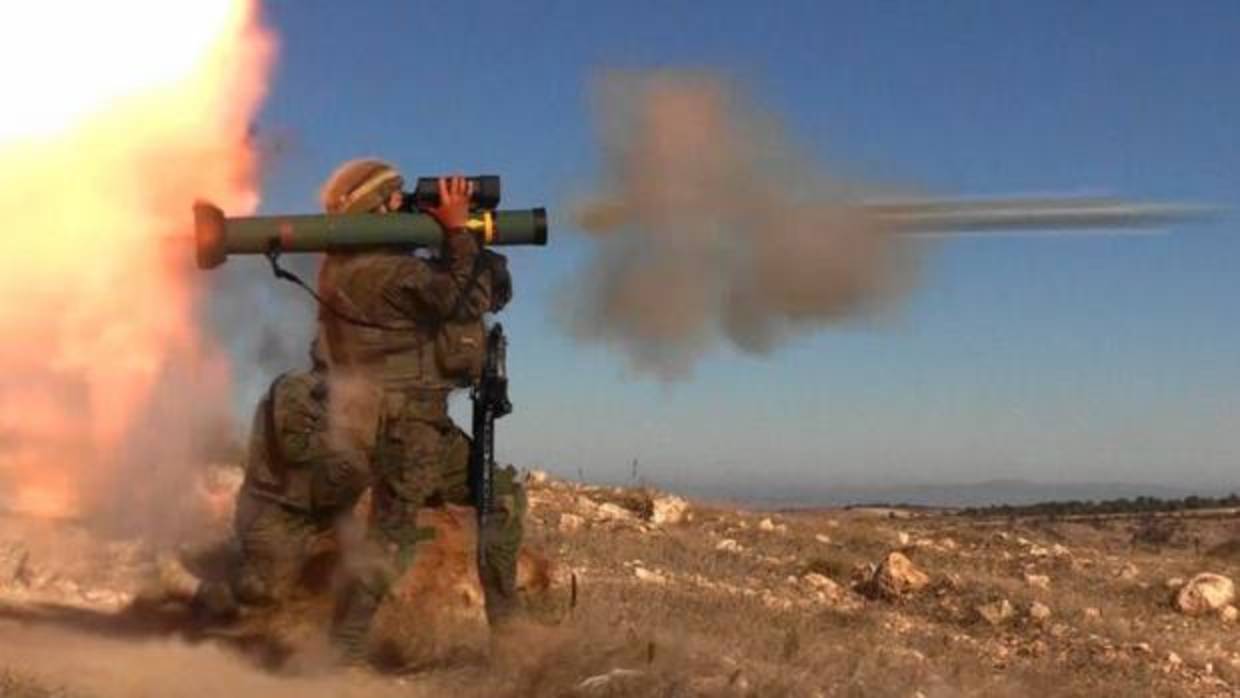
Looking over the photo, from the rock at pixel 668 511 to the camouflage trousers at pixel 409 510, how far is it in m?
11.6

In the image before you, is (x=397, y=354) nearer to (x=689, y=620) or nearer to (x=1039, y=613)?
(x=689, y=620)

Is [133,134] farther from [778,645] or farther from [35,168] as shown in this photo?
[778,645]

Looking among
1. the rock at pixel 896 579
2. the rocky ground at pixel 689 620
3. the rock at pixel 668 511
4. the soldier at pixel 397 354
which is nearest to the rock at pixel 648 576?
the rocky ground at pixel 689 620

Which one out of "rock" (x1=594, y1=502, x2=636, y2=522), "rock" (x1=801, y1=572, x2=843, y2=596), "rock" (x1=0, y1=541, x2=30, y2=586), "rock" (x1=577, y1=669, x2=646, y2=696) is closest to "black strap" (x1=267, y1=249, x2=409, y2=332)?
"rock" (x1=577, y1=669, x2=646, y2=696)

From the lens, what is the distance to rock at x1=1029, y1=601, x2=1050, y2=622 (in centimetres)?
1662

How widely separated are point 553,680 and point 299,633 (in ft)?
5.70

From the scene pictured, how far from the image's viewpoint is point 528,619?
10156 mm

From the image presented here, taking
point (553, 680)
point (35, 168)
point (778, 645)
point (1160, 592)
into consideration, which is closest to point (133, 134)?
point (35, 168)

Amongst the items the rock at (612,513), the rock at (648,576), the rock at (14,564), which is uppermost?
the rock at (612,513)

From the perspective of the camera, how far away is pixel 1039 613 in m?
16.7

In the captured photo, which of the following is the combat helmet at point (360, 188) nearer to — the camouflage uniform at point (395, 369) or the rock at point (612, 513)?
the camouflage uniform at point (395, 369)

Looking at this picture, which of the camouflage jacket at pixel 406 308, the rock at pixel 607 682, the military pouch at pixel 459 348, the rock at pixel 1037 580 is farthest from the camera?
the rock at pixel 1037 580

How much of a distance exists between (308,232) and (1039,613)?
10081mm

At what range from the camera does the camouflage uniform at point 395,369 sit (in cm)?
953
